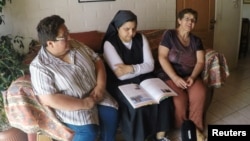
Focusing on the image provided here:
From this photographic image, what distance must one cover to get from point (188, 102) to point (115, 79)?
0.67 m

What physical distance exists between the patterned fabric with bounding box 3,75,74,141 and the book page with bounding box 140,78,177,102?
2.24ft

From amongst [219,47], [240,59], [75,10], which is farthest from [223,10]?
[75,10]

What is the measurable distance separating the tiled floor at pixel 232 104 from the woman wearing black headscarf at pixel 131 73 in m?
0.34

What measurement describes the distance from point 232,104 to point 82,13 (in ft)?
6.35

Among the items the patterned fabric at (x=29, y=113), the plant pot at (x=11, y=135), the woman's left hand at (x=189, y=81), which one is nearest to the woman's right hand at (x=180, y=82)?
the woman's left hand at (x=189, y=81)

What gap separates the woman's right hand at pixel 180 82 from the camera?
6.83 ft

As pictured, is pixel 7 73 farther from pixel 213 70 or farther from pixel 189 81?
pixel 213 70

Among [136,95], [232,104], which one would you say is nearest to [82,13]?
[136,95]

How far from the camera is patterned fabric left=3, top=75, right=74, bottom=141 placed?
61.3 inches

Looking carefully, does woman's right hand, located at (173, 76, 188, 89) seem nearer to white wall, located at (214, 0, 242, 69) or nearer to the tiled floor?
the tiled floor

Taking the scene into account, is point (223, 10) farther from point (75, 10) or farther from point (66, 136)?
point (66, 136)

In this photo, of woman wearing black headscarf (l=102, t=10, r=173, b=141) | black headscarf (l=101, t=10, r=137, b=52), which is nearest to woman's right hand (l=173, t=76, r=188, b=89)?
woman wearing black headscarf (l=102, t=10, r=173, b=141)

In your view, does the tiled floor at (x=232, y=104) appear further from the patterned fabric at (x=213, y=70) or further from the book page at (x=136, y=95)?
the book page at (x=136, y=95)

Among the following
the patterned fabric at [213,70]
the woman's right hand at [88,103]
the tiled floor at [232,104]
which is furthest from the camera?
the tiled floor at [232,104]
